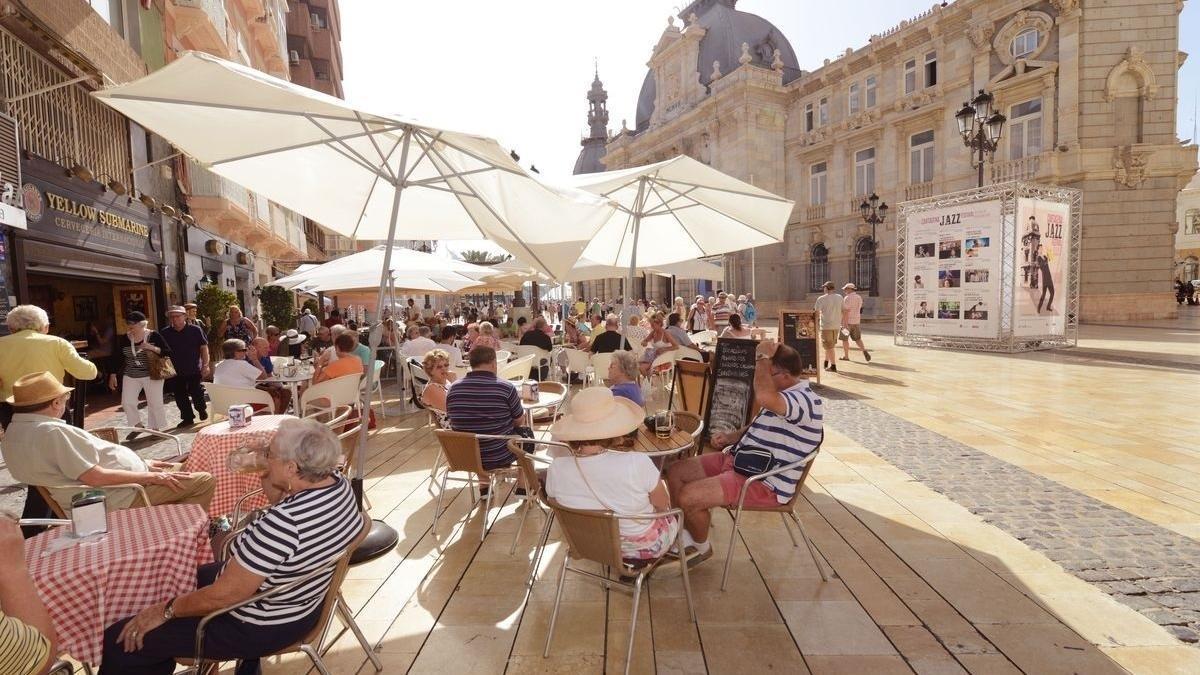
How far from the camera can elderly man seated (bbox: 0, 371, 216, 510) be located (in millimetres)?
3078

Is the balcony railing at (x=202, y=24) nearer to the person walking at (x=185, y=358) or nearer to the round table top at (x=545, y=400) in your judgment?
the person walking at (x=185, y=358)

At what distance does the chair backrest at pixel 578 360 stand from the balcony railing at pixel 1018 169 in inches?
786

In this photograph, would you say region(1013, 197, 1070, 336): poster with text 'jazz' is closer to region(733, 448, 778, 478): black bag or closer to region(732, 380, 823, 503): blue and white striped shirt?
region(732, 380, 823, 503): blue and white striped shirt

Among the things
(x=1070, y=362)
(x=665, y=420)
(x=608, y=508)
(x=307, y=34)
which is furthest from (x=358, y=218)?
(x=307, y=34)

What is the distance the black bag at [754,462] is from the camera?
11.2ft

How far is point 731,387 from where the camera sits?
5828 mm

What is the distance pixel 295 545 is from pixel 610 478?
1.32 meters

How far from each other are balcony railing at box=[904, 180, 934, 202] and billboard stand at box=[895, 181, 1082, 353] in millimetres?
10404

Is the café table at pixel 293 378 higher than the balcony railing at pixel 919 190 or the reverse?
the reverse

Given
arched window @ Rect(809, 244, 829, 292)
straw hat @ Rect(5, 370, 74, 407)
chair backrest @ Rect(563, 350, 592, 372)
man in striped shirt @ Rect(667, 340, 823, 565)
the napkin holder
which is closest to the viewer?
the napkin holder

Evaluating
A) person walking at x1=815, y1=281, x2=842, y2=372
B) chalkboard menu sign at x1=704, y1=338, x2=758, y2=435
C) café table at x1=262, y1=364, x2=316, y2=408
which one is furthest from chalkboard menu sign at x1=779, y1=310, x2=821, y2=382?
café table at x1=262, y1=364, x2=316, y2=408

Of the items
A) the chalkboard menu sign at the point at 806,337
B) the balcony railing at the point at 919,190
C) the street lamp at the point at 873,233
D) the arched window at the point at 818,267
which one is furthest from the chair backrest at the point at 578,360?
the arched window at the point at 818,267

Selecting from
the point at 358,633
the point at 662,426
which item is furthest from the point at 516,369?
the point at 358,633

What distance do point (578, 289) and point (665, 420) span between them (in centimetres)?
5215
